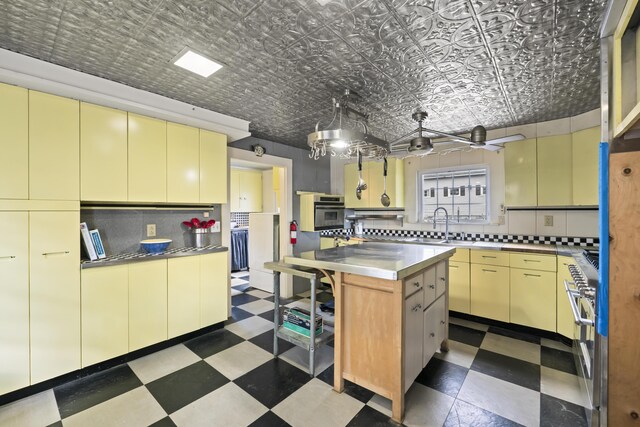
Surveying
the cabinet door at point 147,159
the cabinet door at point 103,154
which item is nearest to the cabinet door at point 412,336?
the cabinet door at point 147,159

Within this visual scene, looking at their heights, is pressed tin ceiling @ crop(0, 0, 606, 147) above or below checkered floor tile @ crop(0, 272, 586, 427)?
above

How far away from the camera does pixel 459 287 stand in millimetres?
3318

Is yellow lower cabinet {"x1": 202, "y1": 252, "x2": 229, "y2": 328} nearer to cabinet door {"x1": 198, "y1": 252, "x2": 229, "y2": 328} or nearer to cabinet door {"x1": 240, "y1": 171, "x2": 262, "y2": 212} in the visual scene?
cabinet door {"x1": 198, "y1": 252, "x2": 229, "y2": 328}

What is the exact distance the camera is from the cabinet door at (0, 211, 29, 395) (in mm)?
1863

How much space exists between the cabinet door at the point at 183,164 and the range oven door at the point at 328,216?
2.01 meters

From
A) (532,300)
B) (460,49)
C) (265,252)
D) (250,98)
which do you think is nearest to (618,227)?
(460,49)

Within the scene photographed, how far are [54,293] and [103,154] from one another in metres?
1.15

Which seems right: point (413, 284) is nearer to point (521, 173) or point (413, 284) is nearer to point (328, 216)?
point (521, 173)

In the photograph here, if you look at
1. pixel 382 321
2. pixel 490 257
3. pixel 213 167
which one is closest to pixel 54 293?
pixel 213 167

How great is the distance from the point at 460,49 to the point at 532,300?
2633 mm

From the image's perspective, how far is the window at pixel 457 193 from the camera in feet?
12.5

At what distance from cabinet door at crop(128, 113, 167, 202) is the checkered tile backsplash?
2825 millimetres

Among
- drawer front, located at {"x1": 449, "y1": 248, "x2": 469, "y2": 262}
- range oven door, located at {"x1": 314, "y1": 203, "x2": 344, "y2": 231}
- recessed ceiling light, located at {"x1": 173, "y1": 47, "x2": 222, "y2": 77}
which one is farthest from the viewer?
range oven door, located at {"x1": 314, "y1": 203, "x2": 344, "y2": 231}

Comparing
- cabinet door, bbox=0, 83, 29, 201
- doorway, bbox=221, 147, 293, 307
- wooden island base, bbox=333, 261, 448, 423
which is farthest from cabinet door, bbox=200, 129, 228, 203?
wooden island base, bbox=333, 261, 448, 423
